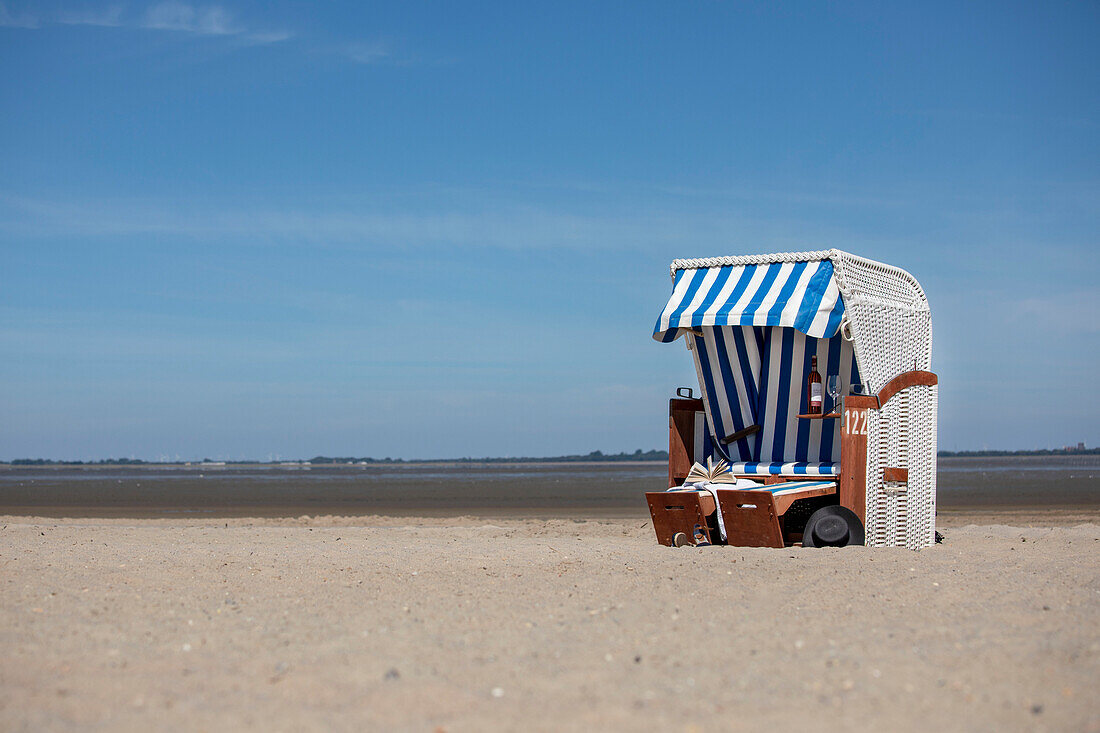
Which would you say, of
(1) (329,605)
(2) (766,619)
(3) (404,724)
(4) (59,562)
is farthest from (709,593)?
(4) (59,562)

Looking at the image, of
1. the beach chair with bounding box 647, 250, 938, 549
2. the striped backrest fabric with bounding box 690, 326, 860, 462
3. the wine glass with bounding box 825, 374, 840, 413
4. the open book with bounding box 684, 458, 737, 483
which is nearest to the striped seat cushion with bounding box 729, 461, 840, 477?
the beach chair with bounding box 647, 250, 938, 549

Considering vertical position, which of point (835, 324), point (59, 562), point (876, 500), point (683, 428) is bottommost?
point (59, 562)

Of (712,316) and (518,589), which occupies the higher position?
(712,316)

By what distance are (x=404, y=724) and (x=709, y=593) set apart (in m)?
3.04

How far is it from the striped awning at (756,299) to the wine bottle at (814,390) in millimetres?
905

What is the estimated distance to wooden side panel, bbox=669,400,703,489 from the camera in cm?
1040

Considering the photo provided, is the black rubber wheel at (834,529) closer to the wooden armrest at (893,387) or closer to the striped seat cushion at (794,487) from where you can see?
the striped seat cushion at (794,487)

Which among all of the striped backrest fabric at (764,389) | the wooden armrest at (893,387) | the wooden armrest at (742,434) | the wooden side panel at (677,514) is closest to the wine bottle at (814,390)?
the striped backrest fabric at (764,389)

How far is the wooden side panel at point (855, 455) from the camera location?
8.88 metres

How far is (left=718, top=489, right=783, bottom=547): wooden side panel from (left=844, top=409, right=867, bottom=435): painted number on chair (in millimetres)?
1062

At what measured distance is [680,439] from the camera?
1043 cm

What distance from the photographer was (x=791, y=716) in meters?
3.63

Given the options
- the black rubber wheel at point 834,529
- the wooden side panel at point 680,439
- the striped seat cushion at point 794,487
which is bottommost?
the black rubber wheel at point 834,529

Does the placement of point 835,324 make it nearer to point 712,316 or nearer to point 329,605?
point 712,316
